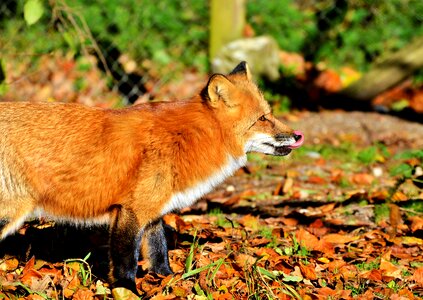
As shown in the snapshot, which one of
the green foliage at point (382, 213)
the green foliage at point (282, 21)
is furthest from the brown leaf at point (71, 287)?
the green foliage at point (282, 21)

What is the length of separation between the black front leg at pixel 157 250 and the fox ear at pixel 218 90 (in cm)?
95

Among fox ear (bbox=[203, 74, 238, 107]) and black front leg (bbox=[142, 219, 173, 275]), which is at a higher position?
fox ear (bbox=[203, 74, 238, 107])

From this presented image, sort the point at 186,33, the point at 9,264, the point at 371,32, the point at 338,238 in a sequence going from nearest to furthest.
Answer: the point at 9,264, the point at 338,238, the point at 371,32, the point at 186,33

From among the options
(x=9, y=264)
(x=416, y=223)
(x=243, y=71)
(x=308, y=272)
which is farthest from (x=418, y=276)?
(x=9, y=264)

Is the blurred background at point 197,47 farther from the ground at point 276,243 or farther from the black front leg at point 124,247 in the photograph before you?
the black front leg at point 124,247

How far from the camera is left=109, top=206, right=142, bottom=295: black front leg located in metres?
4.28

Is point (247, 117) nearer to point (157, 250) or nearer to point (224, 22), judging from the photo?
point (157, 250)

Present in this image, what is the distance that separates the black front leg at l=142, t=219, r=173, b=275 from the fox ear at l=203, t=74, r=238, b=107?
3.11 ft

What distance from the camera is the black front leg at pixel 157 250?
4.82 metres

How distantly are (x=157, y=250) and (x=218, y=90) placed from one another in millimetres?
1214

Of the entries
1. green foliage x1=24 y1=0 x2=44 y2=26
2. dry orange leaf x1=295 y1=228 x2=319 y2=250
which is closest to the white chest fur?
dry orange leaf x1=295 y1=228 x2=319 y2=250

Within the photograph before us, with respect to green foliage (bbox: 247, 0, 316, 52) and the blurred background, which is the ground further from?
green foliage (bbox: 247, 0, 316, 52)

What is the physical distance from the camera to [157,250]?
4828 mm

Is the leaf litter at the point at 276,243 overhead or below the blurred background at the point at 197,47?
below
